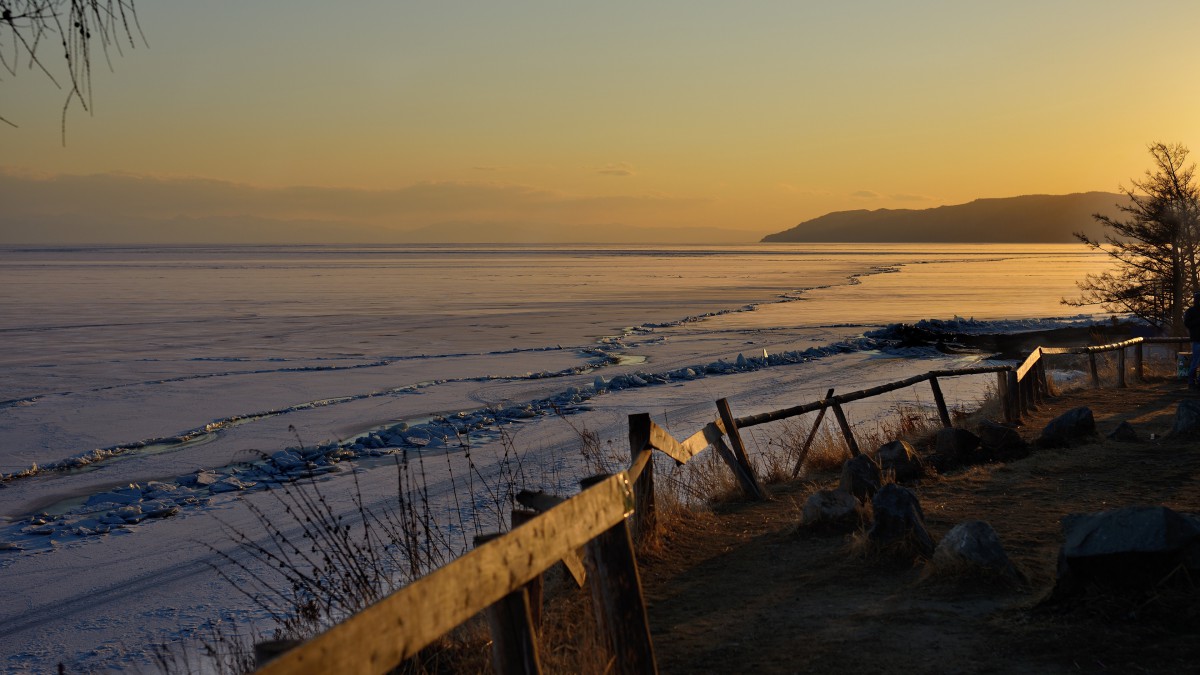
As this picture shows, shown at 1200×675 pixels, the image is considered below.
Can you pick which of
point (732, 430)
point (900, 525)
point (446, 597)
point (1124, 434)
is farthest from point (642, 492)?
point (1124, 434)

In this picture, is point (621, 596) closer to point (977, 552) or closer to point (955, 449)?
point (977, 552)

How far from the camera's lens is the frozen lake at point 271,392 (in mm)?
9133

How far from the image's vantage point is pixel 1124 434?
12.7 m

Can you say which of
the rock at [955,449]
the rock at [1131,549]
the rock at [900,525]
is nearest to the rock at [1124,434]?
the rock at [955,449]

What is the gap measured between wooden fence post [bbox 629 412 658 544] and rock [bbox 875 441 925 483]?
3.43 meters

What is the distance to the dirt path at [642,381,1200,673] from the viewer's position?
5.67 metres

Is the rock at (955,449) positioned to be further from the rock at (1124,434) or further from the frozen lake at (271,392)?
the frozen lake at (271,392)

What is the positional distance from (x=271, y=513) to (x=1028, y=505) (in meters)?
8.11

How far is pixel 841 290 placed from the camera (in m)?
63.3

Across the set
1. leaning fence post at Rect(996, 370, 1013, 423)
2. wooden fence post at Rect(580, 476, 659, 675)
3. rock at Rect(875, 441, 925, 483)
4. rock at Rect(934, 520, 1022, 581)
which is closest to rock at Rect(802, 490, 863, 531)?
rock at Rect(934, 520, 1022, 581)

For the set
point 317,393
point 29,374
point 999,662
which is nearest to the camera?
point 999,662

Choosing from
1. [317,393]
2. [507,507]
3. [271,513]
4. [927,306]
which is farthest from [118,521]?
[927,306]

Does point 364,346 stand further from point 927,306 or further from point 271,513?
point 927,306

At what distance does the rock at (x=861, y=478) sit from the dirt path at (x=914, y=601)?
0.55 meters
